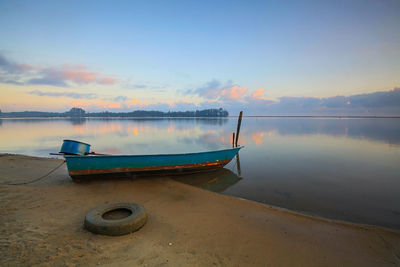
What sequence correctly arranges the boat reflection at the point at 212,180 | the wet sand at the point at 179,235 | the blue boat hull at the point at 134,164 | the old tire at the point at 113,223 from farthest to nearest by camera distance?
the boat reflection at the point at 212,180, the blue boat hull at the point at 134,164, the old tire at the point at 113,223, the wet sand at the point at 179,235

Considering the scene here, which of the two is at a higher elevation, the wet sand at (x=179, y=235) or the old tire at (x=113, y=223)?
the old tire at (x=113, y=223)

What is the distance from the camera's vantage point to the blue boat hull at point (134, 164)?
8406 mm

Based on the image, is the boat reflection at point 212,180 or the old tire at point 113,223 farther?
the boat reflection at point 212,180

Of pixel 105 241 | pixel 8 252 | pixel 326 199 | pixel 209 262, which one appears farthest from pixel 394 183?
pixel 8 252

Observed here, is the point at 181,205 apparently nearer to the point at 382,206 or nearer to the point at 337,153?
the point at 382,206

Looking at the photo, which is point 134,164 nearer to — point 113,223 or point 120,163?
point 120,163

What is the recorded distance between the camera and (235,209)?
6.94 metres

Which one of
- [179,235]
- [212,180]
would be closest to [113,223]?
[179,235]

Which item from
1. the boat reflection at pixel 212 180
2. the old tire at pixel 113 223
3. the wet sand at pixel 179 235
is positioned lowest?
the boat reflection at pixel 212 180

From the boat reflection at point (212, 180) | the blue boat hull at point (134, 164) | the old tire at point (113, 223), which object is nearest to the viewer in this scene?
the old tire at point (113, 223)

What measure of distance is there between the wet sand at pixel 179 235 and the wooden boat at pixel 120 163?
0.94m

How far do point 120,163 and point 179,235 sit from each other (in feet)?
17.7

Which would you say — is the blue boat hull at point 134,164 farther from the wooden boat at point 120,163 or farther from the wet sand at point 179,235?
the wet sand at point 179,235

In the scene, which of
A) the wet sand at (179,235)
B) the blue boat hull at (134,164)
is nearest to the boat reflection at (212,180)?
the blue boat hull at (134,164)
